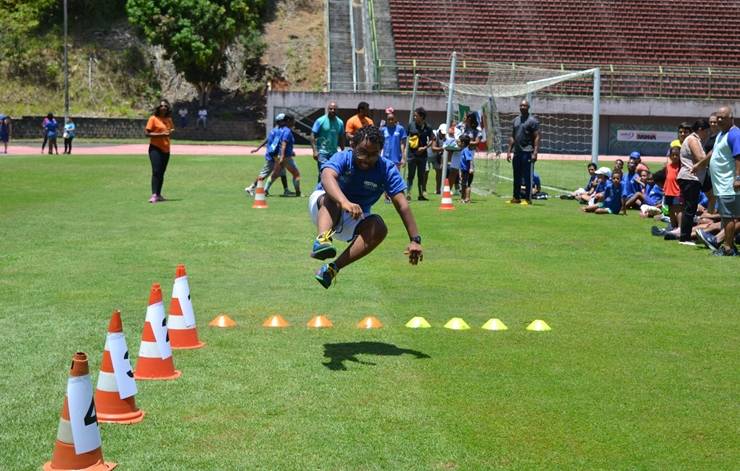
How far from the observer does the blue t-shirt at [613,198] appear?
21031 mm

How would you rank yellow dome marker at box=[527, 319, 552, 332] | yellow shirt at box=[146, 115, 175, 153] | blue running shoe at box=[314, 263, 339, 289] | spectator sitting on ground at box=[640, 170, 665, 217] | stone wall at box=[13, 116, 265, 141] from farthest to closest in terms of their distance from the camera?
stone wall at box=[13, 116, 265, 141], yellow shirt at box=[146, 115, 175, 153], spectator sitting on ground at box=[640, 170, 665, 217], yellow dome marker at box=[527, 319, 552, 332], blue running shoe at box=[314, 263, 339, 289]

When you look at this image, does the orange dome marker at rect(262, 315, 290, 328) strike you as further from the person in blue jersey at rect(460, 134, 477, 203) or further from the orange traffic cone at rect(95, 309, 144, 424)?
the person in blue jersey at rect(460, 134, 477, 203)

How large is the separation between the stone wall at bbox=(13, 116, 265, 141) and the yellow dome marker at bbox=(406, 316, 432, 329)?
170ft

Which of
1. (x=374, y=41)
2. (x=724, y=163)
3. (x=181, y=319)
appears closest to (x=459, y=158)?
(x=724, y=163)

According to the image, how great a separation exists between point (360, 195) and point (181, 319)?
1874 millimetres

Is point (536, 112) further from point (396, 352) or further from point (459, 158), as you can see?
point (396, 352)

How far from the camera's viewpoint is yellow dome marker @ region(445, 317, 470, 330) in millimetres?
9173

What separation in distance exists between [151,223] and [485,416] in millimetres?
11980

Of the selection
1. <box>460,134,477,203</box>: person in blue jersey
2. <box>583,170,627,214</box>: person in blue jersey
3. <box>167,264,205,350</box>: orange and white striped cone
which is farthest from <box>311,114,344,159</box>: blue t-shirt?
<box>167,264,205,350</box>: orange and white striped cone

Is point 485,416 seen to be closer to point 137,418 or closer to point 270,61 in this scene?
point 137,418

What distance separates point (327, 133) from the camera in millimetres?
Answer: 21094

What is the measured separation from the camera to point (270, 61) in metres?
66.0

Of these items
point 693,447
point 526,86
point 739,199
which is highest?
point 526,86

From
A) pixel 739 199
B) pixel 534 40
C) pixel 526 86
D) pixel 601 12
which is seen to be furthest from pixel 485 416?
pixel 601 12
